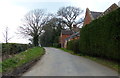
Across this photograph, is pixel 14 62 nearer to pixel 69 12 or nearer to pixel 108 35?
pixel 108 35

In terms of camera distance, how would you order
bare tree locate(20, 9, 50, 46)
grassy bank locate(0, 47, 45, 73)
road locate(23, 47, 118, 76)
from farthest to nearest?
1. bare tree locate(20, 9, 50, 46)
2. grassy bank locate(0, 47, 45, 73)
3. road locate(23, 47, 118, 76)

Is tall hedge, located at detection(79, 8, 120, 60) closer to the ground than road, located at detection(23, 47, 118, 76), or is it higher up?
higher up

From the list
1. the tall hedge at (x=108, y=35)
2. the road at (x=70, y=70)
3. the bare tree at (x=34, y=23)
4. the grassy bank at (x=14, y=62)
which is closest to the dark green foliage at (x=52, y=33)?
the bare tree at (x=34, y=23)

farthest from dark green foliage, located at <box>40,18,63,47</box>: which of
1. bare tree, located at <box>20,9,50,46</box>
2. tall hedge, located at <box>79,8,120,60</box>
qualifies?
tall hedge, located at <box>79,8,120,60</box>

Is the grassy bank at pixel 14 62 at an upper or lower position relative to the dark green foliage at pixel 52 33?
lower

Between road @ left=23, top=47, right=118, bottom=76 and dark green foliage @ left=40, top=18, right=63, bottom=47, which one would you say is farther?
dark green foliage @ left=40, top=18, right=63, bottom=47

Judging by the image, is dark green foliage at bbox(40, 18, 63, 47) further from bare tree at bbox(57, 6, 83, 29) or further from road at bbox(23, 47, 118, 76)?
road at bbox(23, 47, 118, 76)

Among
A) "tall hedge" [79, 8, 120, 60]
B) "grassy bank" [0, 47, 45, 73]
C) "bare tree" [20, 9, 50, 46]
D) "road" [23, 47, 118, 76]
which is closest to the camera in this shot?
"road" [23, 47, 118, 76]

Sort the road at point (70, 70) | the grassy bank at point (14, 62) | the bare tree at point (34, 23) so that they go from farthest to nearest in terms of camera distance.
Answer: the bare tree at point (34, 23) < the grassy bank at point (14, 62) < the road at point (70, 70)

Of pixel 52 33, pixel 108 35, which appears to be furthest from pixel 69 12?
pixel 108 35

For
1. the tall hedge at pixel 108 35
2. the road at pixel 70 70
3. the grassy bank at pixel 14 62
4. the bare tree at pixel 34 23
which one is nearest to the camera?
the road at pixel 70 70

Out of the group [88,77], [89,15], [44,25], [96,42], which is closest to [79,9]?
[44,25]

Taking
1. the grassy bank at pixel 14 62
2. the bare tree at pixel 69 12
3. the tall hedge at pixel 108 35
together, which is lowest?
the grassy bank at pixel 14 62

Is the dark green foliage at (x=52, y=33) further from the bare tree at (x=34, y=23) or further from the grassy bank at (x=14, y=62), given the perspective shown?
the grassy bank at (x=14, y=62)
